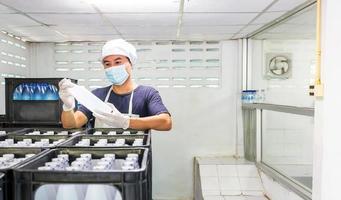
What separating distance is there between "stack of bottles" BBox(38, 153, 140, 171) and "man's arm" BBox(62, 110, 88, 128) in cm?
74

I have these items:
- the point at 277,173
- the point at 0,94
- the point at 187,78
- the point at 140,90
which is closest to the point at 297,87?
the point at 277,173

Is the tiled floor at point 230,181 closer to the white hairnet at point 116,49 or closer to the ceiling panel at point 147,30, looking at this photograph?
the ceiling panel at point 147,30

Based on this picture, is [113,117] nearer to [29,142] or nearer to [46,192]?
[29,142]

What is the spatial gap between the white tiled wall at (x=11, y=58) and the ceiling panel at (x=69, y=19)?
0.75 meters

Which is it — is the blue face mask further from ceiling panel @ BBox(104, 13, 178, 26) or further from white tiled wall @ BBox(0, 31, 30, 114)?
white tiled wall @ BBox(0, 31, 30, 114)

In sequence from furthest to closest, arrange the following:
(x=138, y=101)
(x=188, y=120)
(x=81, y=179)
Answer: (x=188, y=120) < (x=138, y=101) < (x=81, y=179)

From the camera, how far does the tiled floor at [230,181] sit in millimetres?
3621

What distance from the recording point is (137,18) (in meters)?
3.03

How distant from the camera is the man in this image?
1.78 m

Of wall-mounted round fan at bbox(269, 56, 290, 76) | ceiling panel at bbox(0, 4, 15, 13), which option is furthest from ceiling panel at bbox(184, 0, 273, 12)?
ceiling panel at bbox(0, 4, 15, 13)

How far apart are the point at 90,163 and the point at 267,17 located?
233cm

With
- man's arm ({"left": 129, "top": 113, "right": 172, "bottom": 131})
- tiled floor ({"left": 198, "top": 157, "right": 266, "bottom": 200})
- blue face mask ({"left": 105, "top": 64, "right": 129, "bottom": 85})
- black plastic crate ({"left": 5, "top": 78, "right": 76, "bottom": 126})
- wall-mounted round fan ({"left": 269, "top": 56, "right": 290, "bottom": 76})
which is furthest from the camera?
wall-mounted round fan ({"left": 269, "top": 56, "right": 290, "bottom": 76})

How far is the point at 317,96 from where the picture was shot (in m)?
2.11

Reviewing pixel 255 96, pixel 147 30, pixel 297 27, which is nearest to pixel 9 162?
pixel 147 30
